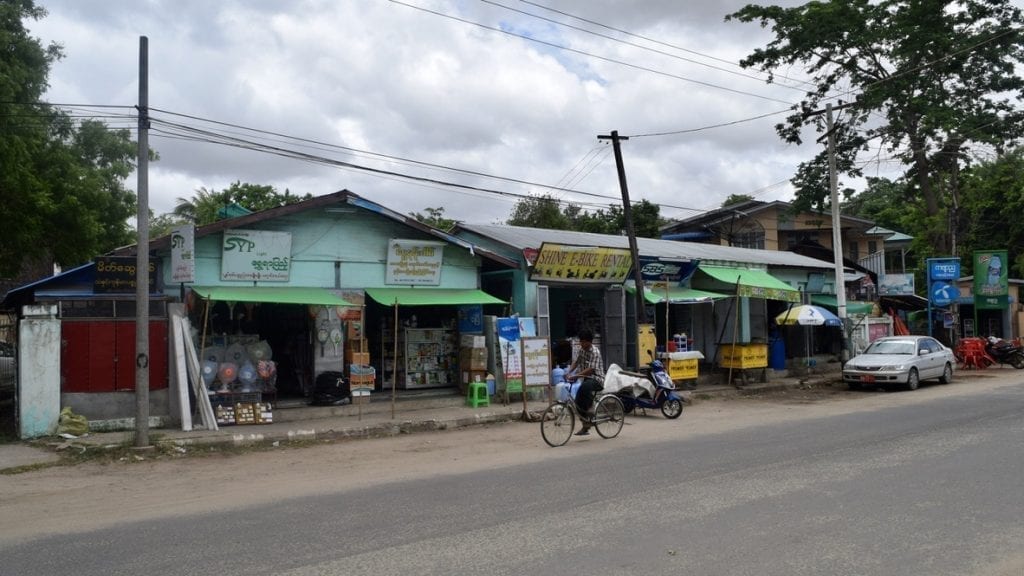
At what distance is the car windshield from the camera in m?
21.5

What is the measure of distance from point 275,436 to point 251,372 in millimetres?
1976

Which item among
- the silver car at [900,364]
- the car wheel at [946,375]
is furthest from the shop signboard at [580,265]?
the car wheel at [946,375]

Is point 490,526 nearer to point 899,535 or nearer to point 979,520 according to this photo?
point 899,535

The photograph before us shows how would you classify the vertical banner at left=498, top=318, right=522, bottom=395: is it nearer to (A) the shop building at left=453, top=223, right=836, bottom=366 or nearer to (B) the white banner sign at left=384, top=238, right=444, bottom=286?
(A) the shop building at left=453, top=223, right=836, bottom=366

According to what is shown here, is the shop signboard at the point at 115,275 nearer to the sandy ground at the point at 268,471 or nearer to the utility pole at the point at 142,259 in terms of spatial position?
the utility pole at the point at 142,259

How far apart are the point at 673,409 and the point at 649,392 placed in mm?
1318

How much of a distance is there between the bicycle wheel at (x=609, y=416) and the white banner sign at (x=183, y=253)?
7.52 metres

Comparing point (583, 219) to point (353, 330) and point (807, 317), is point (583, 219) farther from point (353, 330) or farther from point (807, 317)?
point (353, 330)

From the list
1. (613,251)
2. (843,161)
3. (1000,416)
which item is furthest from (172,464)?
(843,161)

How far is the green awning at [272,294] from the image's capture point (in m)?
13.6

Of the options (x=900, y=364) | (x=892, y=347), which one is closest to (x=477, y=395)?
(x=900, y=364)

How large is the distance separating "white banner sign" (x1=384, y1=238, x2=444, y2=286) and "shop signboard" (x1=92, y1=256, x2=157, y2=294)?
5194 mm

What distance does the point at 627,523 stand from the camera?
6672mm

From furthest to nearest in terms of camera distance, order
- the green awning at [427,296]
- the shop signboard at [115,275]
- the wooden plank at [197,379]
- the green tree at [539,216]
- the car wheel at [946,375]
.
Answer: the green tree at [539,216] < the car wheel at [946,375] < the green awning at [427,296] < the wooden plank at [197,379] < the shop signboard at [115,275]
